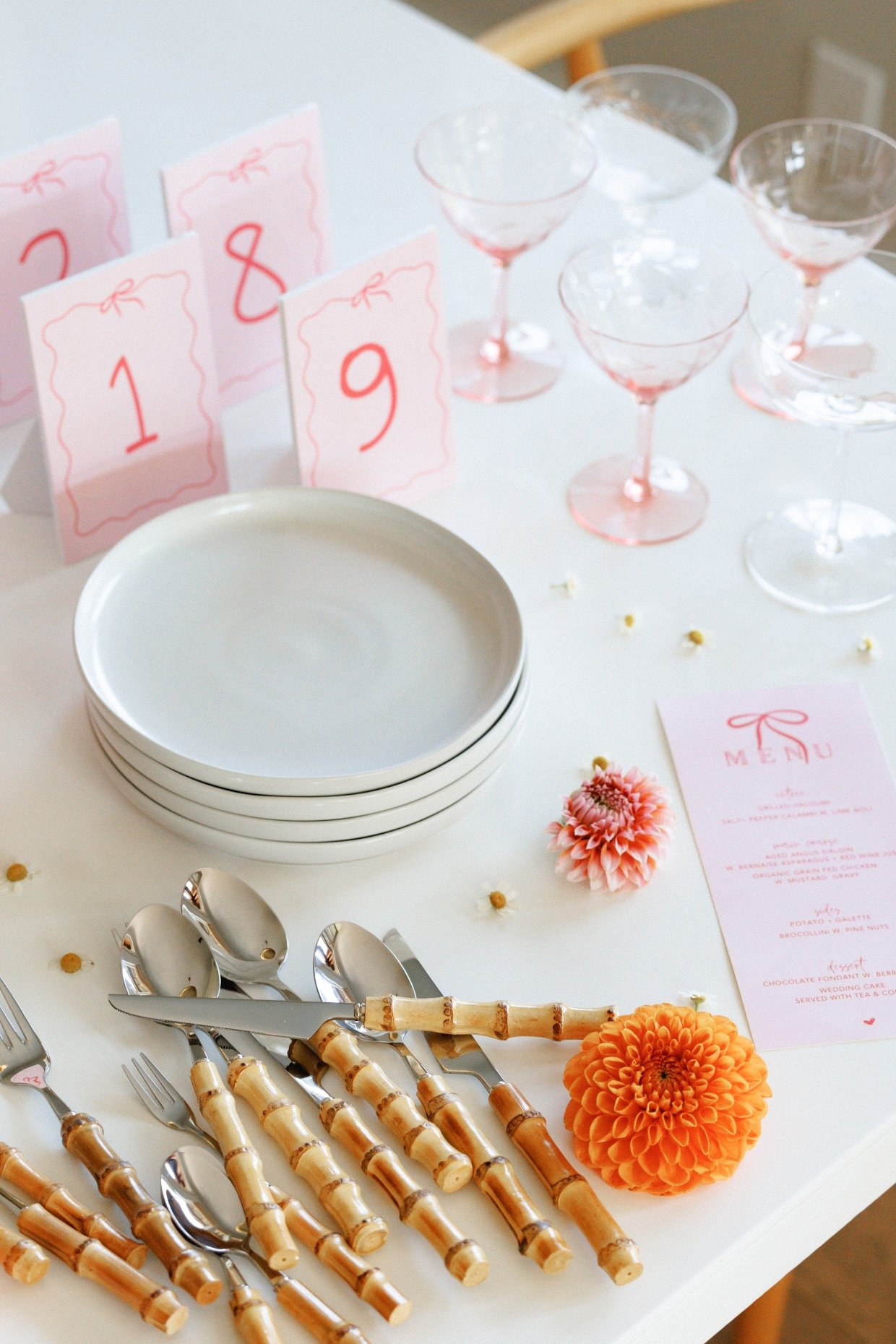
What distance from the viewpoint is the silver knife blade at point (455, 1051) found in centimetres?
79

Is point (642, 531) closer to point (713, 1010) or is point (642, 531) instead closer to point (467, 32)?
point (713, 1010)

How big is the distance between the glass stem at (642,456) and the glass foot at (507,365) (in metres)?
0.14

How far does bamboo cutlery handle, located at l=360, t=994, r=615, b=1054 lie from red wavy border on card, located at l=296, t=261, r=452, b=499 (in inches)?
18.4

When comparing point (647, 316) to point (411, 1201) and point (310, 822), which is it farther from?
point (411, 1201)

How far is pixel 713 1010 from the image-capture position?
83 cm

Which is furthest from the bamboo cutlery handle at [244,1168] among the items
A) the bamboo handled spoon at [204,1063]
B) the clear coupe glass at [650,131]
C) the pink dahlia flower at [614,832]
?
the clear coupe glass at [650,131]

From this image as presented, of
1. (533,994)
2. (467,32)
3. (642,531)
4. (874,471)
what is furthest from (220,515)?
(467,32)

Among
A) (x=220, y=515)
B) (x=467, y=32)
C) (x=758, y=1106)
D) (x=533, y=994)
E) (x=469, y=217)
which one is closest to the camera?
(x=758, y=1106)

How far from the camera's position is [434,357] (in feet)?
3.70

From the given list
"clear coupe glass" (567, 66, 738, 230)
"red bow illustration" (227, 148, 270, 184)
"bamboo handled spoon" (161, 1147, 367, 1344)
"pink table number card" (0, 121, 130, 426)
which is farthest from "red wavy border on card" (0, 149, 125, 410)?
"bamboo handled spoon" (161, 1147, 367, 1344)

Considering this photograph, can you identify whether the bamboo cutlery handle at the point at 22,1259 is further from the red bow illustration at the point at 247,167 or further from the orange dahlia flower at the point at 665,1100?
the red bow illustration at the point at 247,167

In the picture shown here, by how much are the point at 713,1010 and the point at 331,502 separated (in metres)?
0.47

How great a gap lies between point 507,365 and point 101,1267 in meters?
0.86

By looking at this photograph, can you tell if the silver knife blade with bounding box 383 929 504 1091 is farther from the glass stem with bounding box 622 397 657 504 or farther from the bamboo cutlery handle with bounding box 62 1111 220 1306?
the glass stem with bounding box 622 397 657 504
